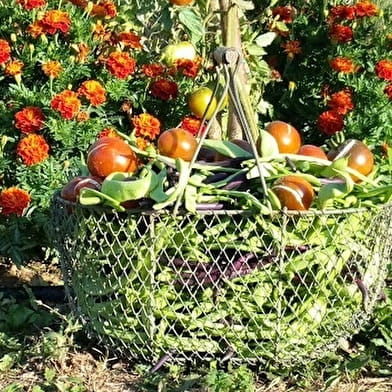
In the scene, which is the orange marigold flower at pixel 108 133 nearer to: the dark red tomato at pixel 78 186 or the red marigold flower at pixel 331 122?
the red marigold flower at pixel 331 122

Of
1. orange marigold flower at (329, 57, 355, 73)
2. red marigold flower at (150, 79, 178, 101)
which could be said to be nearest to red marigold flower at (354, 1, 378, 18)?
orange marigold flower at (329, 57, 355, 73)

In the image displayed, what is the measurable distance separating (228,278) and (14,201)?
1284mm

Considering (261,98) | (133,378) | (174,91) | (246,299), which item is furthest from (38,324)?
(261,98)

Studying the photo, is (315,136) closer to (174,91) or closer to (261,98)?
(261,98)

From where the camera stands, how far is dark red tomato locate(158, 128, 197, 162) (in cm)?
175

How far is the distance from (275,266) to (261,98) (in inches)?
75.9

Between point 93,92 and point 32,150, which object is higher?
point 93,92

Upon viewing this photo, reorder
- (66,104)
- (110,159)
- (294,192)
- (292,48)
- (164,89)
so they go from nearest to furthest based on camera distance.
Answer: (294,192) → (110,159) → (66,104) → (164,89) → (292,48)

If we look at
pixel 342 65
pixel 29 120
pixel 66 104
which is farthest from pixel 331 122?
pixel 29 120

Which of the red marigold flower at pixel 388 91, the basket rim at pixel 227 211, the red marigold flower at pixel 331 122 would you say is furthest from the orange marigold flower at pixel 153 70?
the basket rim at pixel 227 211

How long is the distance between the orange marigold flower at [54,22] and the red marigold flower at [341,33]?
1134 millimetres

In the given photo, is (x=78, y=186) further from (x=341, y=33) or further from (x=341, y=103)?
(x=341, y=33)

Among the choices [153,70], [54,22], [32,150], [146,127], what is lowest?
[32,150]

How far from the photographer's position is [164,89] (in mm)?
3014
